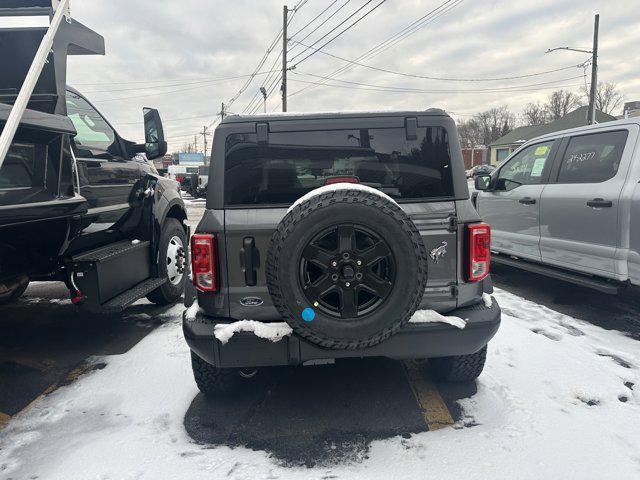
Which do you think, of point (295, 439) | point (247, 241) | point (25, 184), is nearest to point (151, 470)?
point (295, 439)

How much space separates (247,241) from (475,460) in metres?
1.70

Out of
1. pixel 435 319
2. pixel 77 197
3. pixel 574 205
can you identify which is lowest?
pixel 435 319

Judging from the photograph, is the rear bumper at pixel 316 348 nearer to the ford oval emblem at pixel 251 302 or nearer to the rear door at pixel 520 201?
the ford oval emblem at pixel 251 302

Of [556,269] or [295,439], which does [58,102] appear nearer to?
[295,439]

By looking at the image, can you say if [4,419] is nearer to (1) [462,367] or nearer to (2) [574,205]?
(1) [462,367]

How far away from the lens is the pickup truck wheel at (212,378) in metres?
2.95

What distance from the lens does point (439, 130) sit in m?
2.73

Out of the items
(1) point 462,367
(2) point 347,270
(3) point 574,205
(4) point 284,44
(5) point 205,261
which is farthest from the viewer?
(4) point 284,44

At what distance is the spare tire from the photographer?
231cm

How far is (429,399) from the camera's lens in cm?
304

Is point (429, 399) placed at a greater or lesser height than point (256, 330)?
lesser

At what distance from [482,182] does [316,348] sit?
4.19m

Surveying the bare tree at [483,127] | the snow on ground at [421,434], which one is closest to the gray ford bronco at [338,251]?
the snow on ground at [421,434]

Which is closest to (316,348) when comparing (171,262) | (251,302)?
(251,302)
